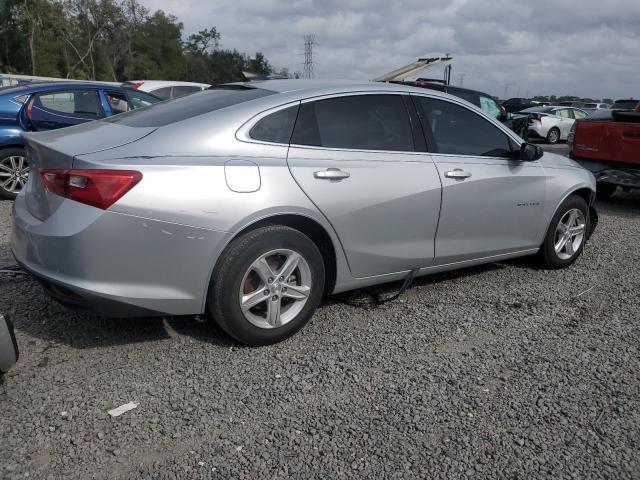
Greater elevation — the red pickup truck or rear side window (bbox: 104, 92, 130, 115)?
rear side window (bbox: 104, 92, 130, 115)

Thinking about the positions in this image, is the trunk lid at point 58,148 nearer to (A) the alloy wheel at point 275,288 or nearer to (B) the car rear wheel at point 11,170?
(A) the alloy wheel at point 275,288

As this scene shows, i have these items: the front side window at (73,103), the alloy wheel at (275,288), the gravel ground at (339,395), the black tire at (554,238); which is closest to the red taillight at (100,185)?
the alloy wheel at (275,288)

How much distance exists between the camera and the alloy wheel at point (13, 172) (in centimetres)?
762

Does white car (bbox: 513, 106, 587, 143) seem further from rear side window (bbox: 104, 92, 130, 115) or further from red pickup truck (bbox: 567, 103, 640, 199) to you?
rear side window (bbox: 104, 92, 130, 115)

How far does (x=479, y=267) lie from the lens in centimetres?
539

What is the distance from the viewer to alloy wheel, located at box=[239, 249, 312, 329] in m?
3.43

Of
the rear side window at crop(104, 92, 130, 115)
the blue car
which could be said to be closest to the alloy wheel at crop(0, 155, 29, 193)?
the blue car

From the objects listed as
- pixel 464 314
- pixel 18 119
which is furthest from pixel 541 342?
pixel 18 119

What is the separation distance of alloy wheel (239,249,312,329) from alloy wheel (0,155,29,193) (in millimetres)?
5433

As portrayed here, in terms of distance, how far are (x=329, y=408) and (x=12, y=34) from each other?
187ft

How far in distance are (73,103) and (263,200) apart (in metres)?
5.97

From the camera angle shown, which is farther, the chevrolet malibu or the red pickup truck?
the red pickup truck

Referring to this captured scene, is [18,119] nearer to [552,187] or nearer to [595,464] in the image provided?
[552,187]

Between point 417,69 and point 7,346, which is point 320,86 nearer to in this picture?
point 7,346
